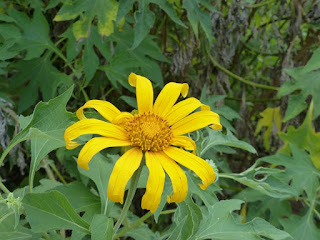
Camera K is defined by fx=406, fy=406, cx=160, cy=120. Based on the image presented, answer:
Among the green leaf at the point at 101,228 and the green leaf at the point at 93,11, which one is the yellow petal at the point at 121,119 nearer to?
the green leaf at the point at 101,228

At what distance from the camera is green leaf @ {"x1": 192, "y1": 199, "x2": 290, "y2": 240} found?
1.12 meters

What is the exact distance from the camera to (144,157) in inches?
37.7

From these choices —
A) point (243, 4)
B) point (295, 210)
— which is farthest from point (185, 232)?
point (295, 210)

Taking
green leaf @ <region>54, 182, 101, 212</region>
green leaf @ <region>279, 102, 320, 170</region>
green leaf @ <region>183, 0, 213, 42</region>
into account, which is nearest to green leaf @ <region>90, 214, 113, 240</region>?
green leaf @ <region>54, 182, 101, 212</region>

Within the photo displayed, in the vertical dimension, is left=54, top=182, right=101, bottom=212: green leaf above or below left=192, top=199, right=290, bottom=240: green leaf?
below

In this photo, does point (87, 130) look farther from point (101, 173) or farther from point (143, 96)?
point (101, 173)

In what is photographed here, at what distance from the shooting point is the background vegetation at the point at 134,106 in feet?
3.52

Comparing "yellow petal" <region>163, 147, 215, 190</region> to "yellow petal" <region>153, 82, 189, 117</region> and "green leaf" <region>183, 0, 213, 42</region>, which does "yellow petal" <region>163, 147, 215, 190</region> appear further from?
"green leaf" <region>183, 0, 213, 42</region>

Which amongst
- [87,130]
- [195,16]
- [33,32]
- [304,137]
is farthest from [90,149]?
[304,137]

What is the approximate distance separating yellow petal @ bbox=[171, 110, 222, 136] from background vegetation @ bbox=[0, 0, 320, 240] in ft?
0.64

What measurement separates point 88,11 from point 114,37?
253 millimetres

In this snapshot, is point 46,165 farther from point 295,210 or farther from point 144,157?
point 295,210

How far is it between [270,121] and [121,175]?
176 cm

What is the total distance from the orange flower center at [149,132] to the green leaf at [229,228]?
30 centimetres
